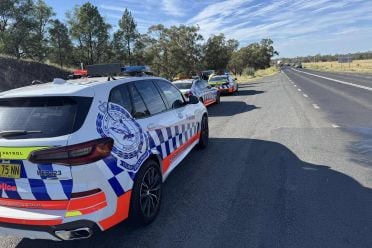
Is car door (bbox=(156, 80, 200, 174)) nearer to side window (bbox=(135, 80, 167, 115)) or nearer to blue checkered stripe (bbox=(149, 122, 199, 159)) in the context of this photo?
blue checkered stripe (bbox=(149, 122, 199, 159))

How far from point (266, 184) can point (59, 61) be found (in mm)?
64238

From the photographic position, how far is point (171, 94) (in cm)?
606

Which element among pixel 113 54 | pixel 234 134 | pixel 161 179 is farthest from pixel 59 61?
pixel 161 179

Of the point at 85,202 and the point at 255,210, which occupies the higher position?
the point at 85,202

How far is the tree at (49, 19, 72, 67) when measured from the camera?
211 ft

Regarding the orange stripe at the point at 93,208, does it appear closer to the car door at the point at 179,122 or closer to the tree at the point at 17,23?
the car door at the point at 179,122

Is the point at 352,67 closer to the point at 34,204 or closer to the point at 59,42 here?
the point at 59,42

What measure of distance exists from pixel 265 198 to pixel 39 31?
62510 mm

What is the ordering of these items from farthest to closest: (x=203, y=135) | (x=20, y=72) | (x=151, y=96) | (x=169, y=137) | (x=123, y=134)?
1. (x=20, y=72)
2. (x=203, y=135)
3. (x=169, y=137)
4. (x=151, y=96)
5. (x=123, y=134)

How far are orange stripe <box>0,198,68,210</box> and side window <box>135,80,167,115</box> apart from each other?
187 cm

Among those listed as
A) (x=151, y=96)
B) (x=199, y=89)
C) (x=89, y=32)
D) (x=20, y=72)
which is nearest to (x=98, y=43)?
(x=89, y=32)

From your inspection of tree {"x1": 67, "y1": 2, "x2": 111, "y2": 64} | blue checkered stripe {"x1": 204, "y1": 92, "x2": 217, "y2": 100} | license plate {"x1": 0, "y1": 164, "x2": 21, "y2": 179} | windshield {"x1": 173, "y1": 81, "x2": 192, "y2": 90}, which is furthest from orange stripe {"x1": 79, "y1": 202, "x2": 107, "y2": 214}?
tree {"x1": 67, "y1": 2, "x2": 111, "y2": 64}

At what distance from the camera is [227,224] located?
13.9 ft

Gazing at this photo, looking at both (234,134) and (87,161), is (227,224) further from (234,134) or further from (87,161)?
(234,134)
